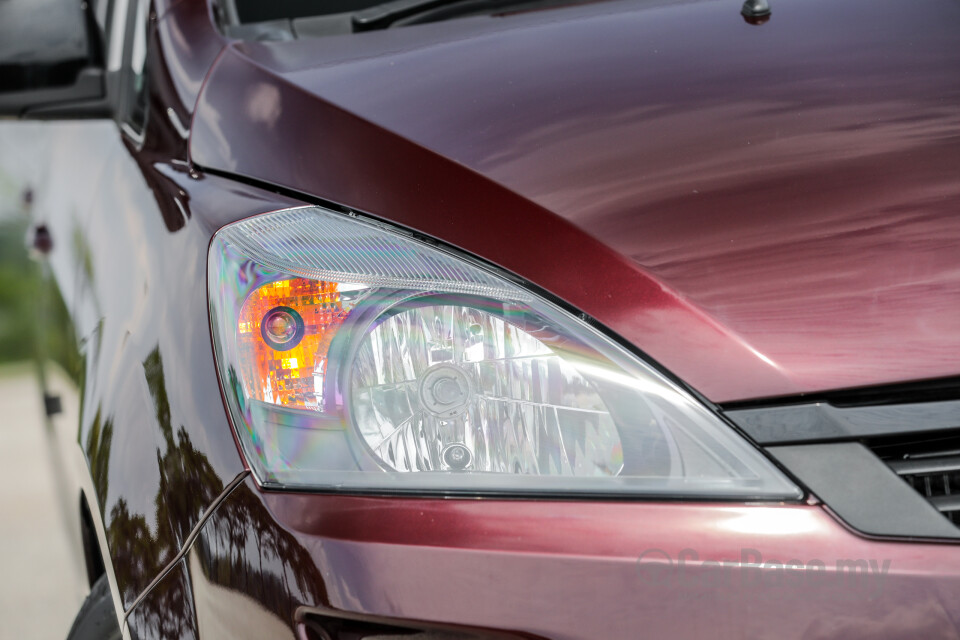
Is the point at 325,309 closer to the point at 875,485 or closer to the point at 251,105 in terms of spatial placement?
the point at 251,105

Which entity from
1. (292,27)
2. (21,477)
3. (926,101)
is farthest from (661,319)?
(21,477)

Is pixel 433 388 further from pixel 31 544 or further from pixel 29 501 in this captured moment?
pixel 29 501

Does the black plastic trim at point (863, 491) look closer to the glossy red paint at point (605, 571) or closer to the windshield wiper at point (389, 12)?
the glossy red paint at point (605, 571)

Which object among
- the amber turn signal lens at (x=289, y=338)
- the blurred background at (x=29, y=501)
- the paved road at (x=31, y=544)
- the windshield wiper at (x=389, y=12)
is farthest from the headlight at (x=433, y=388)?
the paved road at (x=31, y=544)

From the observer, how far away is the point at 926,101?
1240mm

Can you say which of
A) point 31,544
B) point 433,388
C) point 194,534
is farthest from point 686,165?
point 31,544

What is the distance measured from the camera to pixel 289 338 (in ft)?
3.61

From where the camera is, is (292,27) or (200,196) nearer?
(200,196)

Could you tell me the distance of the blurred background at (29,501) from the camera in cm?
243

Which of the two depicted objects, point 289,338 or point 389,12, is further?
point 389,12

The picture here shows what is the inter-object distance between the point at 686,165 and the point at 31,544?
295 centimetres

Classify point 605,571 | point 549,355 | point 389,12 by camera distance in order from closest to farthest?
1. point 605,571
2. point 549,355
3. point 389,12

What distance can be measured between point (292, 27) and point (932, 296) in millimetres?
1254

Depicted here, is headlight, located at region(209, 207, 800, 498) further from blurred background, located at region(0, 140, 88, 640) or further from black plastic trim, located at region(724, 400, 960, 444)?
blurred background, located at region(0, 140, 88, 640)
